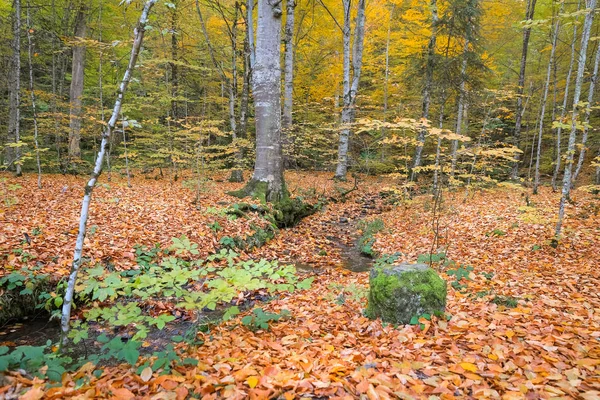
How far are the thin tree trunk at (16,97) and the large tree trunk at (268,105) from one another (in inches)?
226

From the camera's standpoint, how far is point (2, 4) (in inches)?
431

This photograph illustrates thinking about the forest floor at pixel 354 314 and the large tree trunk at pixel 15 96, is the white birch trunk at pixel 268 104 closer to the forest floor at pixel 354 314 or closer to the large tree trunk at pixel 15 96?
the forest floor at pixel 354 314

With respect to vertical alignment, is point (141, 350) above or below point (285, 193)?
below

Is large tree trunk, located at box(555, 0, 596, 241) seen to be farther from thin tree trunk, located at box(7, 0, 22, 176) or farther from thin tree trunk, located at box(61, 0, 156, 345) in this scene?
thin tree trunk, located at box(7, 0, 22, 176)

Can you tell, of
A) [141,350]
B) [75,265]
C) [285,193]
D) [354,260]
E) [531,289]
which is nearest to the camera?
[75,265]

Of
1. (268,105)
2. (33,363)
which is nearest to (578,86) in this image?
(268,105)

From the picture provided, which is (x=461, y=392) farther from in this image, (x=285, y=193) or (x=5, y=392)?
(x=285, y=193)

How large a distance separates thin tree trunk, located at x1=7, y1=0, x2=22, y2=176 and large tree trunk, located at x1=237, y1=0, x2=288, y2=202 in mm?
5728

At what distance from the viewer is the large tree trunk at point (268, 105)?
725 centimetres

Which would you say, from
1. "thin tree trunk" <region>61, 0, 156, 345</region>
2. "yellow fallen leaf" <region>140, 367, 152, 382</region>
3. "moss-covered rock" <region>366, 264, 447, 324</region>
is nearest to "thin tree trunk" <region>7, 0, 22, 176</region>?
"thin tree trunk" <region>61, 0, 156, 345</region>

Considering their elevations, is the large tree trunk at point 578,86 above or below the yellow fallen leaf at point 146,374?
above

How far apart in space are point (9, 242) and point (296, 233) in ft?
17.9

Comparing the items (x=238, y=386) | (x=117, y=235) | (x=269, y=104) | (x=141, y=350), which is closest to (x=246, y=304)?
(x=141, y=350)

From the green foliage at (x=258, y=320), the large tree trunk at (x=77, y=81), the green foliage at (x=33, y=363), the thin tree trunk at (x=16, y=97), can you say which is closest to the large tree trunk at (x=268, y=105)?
the green foliage at (x=258, y=320)
